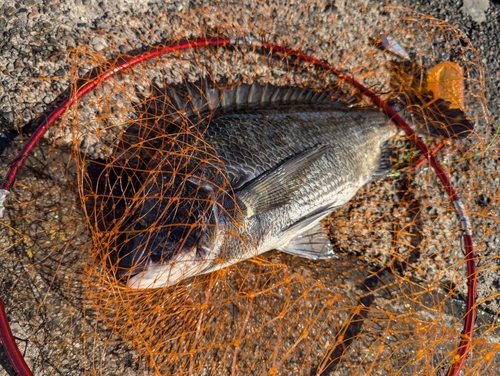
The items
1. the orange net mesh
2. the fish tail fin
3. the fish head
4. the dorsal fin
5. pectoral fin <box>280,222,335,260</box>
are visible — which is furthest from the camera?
the fish tail fin

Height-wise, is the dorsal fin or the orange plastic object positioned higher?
the dorsal fin

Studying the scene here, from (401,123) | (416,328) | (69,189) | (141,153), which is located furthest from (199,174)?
(416,328)

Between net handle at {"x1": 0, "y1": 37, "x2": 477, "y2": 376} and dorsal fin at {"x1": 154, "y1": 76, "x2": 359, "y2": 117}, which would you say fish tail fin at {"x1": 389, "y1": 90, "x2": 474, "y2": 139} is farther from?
dorsal fin at {"x1": 154, "y1": 76, "x2": 359, "y2": 117}

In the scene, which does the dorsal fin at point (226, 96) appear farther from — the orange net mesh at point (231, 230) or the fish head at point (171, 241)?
the fish head at point (171, 241)

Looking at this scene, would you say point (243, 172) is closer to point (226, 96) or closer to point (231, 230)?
point (231, 230)

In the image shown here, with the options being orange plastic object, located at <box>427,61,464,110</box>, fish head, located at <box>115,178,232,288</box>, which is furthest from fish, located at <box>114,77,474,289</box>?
orange plastic object, located at <box>427,61,464,110</box>

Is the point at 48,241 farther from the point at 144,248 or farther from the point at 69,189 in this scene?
the point at 144,248

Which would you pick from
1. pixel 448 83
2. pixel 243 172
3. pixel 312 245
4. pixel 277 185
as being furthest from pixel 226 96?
pixel 448 83
